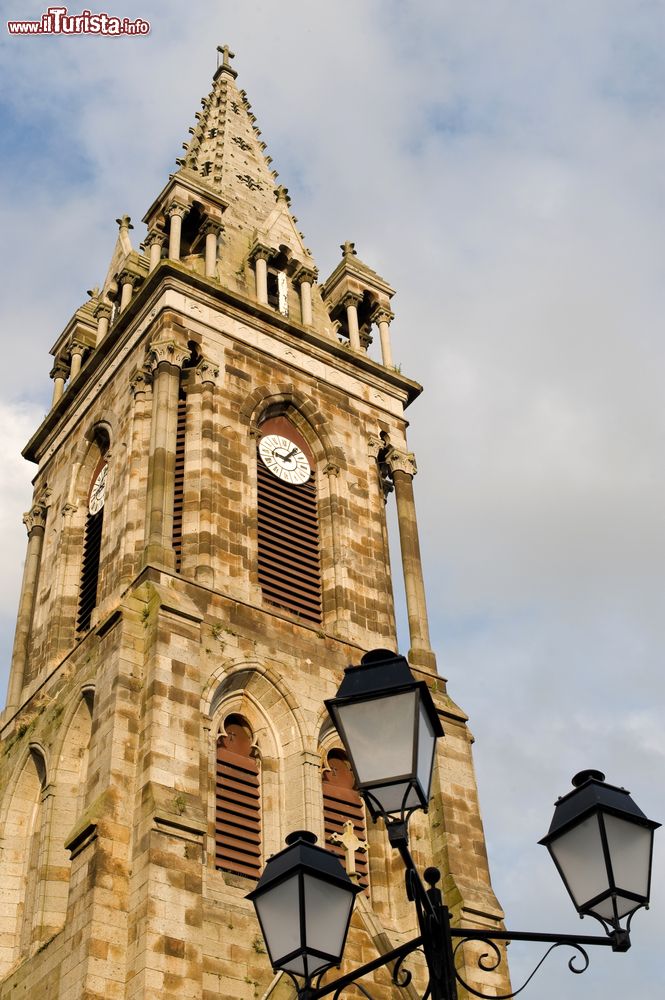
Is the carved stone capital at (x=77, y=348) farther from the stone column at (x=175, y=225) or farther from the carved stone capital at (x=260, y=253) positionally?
the carved stone capital at (x=260, y=253)

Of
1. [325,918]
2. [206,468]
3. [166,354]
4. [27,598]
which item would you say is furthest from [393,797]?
[27,598]

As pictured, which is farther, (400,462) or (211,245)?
(211,245)

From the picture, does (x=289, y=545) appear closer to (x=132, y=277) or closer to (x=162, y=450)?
(x=162, y=450)

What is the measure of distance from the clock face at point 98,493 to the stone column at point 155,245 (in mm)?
5176

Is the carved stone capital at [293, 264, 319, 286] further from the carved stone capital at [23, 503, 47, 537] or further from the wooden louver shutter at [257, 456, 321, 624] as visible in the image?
the carved stone capital at [23, 503, 47, 537]

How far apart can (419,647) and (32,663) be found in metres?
7.97

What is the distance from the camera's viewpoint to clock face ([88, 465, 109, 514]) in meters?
28.6

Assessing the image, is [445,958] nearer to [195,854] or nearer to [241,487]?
[195,854]

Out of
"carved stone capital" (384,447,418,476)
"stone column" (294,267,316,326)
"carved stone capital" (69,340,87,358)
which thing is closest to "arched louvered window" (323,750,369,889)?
"carved stone capital" (384,447,418,476)

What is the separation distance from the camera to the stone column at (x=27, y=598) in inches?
1080

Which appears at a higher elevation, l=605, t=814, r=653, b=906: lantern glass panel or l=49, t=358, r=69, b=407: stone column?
l=49, t=358, r=69, b=407: stone column

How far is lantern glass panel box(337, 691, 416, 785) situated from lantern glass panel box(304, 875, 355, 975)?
78 cm

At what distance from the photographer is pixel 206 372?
27.8 metres

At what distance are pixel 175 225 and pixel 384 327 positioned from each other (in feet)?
19.6
